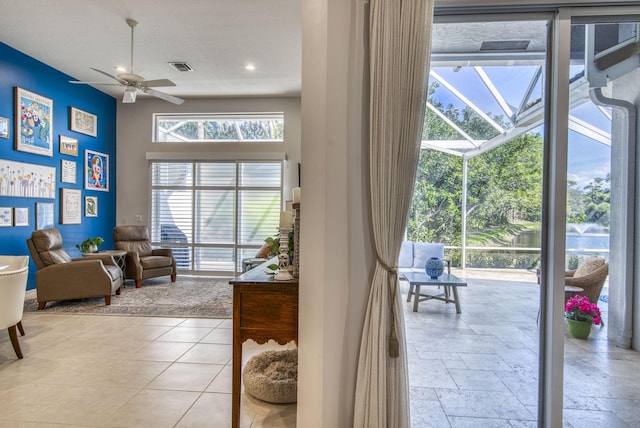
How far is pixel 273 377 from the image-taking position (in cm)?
213

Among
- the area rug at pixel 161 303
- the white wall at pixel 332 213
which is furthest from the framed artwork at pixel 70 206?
the white wall at pixel 332 213

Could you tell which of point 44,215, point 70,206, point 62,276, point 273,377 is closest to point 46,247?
point 62,276

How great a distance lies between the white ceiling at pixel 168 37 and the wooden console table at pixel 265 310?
121 inches

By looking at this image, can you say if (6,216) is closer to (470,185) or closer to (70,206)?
(70,206)

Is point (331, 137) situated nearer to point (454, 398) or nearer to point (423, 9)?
point (423, 9)

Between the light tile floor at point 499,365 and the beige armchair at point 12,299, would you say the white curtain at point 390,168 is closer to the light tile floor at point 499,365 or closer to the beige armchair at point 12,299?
the light tile floor at point 499,365

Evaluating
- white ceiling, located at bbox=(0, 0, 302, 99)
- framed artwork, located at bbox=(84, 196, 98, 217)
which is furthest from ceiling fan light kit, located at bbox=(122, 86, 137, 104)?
framed artwork, located at bbox=(84, 196, 98, 217)

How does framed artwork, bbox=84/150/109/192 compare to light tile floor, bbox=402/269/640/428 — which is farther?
framed artwork, bbox=84/150/109/192

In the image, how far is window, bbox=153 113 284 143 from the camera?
6285 millimetres

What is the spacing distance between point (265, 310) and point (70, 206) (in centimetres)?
538

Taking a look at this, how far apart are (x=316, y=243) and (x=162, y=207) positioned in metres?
5.75

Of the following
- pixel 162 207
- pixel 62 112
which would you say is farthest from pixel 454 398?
pixel 62 112

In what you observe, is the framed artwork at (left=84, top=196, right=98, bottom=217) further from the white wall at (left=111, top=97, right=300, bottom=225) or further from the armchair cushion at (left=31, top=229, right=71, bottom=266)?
the armchair cushion at (left=31, top=229, right=71, bottom=266)

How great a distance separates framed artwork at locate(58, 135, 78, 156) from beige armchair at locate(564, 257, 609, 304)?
22.1ft
